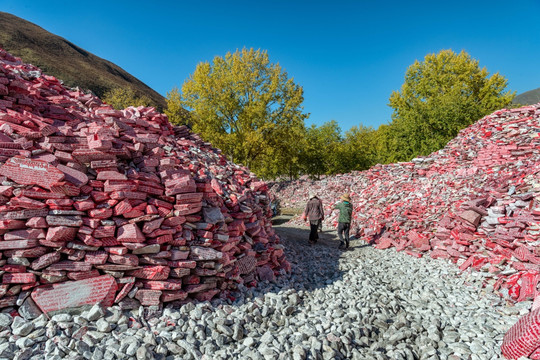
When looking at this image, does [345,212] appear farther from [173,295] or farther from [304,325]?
[173,295]

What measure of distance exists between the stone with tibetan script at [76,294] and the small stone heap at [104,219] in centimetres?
1

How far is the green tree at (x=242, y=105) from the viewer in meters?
23.2

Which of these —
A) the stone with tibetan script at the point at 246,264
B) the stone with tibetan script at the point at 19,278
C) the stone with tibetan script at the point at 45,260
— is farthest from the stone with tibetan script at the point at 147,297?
the stone with tibetan script at the point at 246,264

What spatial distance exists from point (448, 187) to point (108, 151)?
416 inches

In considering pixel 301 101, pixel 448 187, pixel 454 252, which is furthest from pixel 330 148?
pixel 454 252

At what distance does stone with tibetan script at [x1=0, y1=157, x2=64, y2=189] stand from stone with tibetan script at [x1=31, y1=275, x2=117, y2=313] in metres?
1.47

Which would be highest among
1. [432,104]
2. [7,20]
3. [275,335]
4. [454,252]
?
[7,20]

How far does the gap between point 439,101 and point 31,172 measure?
1042 inches

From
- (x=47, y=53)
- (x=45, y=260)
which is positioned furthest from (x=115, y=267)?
(x=47, y=53)

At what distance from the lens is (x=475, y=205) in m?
8.25

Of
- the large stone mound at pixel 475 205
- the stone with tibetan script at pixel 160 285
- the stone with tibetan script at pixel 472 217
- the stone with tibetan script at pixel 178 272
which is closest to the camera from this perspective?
the stone with tibetan script at pixel 160 285

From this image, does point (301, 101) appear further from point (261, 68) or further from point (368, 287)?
point (368, 287)

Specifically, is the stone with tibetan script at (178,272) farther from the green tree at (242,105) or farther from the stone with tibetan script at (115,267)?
the green tree at (242,105)

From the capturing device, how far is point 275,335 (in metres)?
4.29
